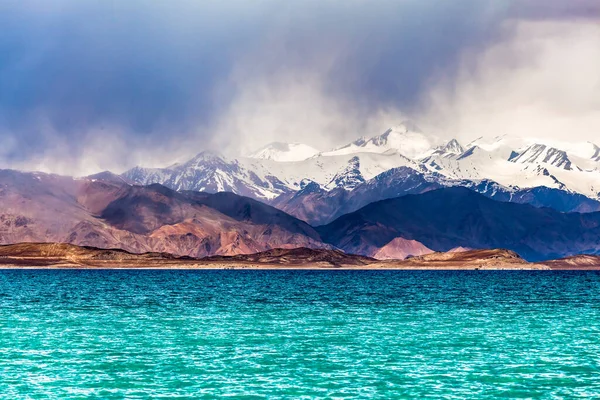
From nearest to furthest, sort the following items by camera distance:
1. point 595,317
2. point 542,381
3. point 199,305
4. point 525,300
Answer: point 542,381 < point 595,317 < point 199,305 < point 525,300

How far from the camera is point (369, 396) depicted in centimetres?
5184

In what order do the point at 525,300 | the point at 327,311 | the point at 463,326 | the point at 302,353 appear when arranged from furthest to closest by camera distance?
the point at 525,300 → the point at 327,311 → the point at 463,326 → the point at 302,353

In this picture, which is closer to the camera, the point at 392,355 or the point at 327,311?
the point at 392,355

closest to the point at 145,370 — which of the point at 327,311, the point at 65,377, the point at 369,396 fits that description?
the point at 65,377

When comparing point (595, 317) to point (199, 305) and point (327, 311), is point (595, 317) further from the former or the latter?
point (199, 305)

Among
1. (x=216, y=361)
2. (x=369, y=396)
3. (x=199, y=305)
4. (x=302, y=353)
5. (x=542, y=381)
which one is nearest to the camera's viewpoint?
(x=369, y=396)

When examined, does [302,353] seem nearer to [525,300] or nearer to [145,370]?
[145,370]

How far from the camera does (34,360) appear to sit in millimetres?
65312

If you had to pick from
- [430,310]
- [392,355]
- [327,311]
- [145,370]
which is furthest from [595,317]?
[145,370]

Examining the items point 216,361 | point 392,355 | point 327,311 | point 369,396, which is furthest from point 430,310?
point 369,396

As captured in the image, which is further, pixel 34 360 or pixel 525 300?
pixel 525 300

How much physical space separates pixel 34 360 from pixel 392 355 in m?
26.7

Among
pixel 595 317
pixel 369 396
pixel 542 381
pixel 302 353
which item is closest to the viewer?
pixel 369 396

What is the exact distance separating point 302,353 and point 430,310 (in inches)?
1904
